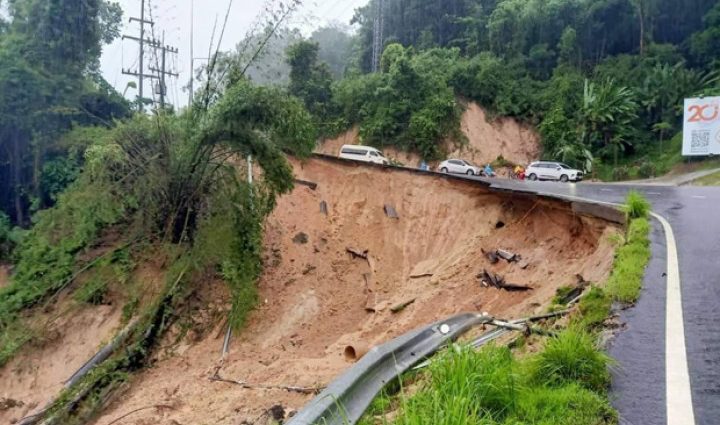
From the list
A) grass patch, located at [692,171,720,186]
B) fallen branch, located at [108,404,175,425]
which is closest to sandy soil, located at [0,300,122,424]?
fallen branch, located at [108,404,175,425]

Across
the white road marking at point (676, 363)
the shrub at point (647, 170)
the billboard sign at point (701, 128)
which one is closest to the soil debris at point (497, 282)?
the white road marking at point (676, 363)

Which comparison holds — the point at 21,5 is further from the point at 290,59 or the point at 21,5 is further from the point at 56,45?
the point at 290,59

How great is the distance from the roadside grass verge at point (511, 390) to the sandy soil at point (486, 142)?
28687 mm

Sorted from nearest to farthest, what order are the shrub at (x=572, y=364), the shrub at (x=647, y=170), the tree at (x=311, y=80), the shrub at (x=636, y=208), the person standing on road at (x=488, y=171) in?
1. the shrub at (x=572, y=364)
2. the shrub at (x=636, y=208)
3. the shrub at (x=647, y=170)
4. the person standing on road at (x=488, y=171)
5. the tree at (x=311, y=80)

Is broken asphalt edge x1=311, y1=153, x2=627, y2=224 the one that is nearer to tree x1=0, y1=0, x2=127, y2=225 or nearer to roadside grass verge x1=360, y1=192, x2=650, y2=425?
roadside grass verge x1=360, y1=192, x2=650, y2=425

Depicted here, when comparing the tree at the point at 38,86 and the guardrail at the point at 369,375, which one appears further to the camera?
the tree at the point at 38,86

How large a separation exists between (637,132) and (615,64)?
5677 millimetres

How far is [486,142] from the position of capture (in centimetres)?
3328

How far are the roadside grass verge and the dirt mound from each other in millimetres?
3064

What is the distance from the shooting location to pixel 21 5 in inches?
915

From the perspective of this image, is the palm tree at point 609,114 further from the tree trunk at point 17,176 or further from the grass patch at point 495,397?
the grass patch at point 495,397

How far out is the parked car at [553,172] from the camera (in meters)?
27.2

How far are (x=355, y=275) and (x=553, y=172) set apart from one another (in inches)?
695

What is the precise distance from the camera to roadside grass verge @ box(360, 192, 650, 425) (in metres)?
2.87
